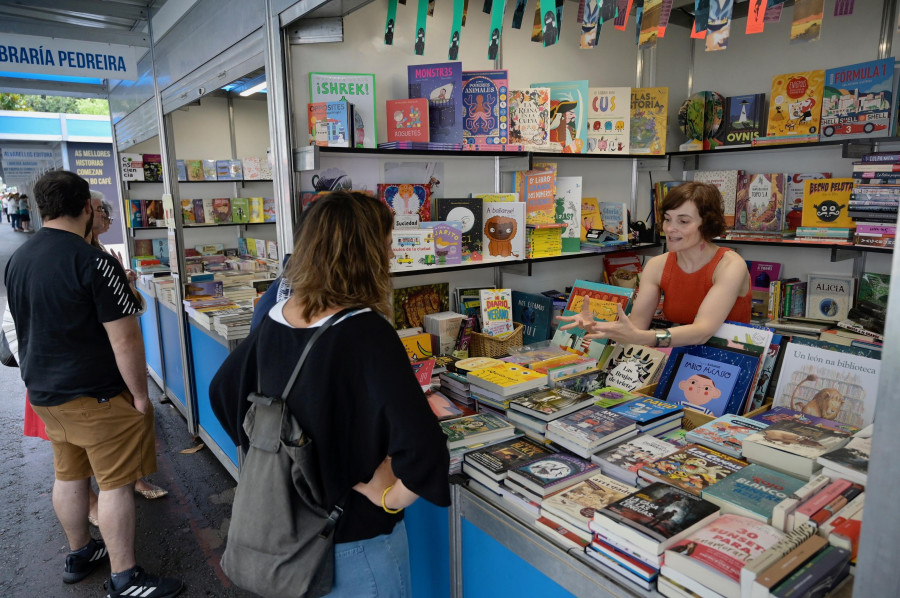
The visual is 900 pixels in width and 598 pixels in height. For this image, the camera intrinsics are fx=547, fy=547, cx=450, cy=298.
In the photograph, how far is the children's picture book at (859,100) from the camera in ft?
10.4

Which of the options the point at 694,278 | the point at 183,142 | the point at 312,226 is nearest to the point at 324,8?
the point at 312,226

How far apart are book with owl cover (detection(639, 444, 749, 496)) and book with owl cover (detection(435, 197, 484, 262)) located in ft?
5.74

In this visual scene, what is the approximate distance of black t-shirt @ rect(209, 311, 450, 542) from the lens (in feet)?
4.20

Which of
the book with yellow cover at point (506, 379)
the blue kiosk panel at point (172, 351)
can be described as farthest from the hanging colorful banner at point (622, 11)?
the blue kiosk panel at point (172, 351)

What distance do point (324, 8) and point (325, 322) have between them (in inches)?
74.2

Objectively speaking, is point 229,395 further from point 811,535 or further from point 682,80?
point 682,80

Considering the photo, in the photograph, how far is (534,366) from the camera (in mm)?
2469

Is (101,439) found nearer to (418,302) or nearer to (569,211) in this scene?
(418,302)

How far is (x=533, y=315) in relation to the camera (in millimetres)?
3463

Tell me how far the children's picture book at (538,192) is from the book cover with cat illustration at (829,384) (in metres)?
1.68

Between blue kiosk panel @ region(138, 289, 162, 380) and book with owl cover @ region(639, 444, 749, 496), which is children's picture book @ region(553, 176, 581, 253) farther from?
blue kiosk panel @ region(138, 289, 162, 380)

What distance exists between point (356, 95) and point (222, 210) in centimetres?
372

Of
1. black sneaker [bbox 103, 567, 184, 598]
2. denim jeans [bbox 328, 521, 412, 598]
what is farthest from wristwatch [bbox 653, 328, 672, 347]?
black sneaker [bbox 103, 567, 184, 598]

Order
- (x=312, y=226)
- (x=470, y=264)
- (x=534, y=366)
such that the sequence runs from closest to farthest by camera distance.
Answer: (x=312, y=226)
(x=534, y=366)
(x=470, y=264)
